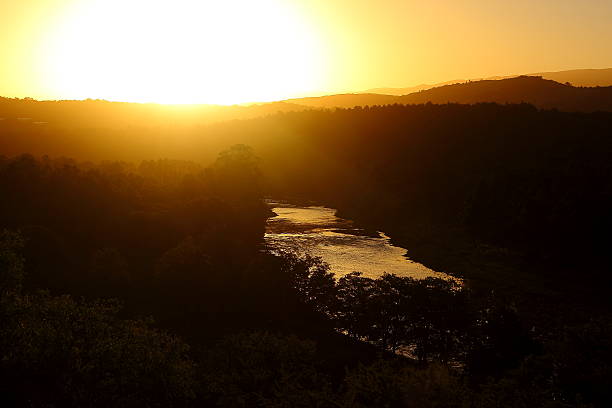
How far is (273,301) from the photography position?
64.2m

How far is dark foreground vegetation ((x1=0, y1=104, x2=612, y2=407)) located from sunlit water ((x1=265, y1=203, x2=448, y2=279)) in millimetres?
6511

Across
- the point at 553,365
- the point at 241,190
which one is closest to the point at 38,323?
the point at 553,365

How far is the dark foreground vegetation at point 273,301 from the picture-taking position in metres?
25.7

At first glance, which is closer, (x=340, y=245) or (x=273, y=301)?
(x=273, y=301)

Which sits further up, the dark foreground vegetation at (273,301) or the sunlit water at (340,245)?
the dark foreground vegetation at (273,301)

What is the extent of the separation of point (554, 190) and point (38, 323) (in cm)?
11967

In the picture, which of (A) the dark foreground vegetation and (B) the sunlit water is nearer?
(A) the dark foreground vegetation

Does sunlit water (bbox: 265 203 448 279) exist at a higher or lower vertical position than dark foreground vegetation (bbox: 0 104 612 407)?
lower

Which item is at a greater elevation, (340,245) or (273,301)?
(273,301)

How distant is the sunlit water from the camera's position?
3634 inches

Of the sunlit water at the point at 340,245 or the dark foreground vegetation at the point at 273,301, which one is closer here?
the dark foreground vegetation at the point at 273,301

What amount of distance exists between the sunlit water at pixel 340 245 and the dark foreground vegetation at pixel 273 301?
6511mm

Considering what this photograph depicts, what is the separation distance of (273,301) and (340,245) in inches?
1897

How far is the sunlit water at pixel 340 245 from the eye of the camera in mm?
92312
